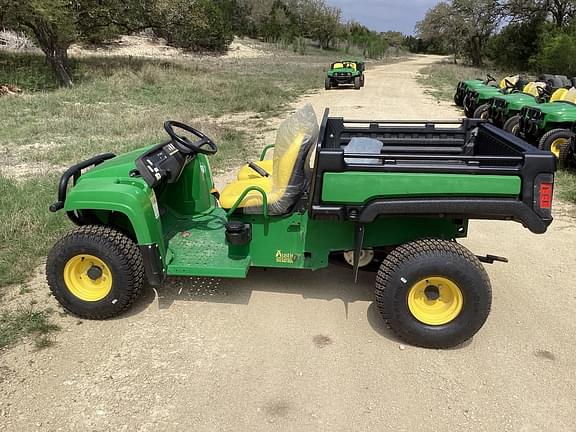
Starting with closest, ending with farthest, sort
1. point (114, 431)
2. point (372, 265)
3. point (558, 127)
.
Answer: point (114, 431), point (372, 265), point (558, 127)

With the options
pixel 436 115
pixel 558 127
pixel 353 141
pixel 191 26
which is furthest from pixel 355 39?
pixel 353 141

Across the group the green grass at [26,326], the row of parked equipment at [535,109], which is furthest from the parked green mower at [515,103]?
the green grass at [26,326]

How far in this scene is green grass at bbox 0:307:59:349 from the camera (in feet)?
10.7

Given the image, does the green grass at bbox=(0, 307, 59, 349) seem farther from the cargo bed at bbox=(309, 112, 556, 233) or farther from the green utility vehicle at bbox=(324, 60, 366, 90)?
the green utility vehicle at bbox=(324, 60, 366, 90)

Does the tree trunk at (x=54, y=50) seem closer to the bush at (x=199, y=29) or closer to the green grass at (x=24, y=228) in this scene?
the bush at (x=199, y=29)

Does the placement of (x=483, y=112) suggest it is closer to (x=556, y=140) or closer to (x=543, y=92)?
(x=543, y=92)

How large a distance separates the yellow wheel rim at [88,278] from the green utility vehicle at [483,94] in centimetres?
991

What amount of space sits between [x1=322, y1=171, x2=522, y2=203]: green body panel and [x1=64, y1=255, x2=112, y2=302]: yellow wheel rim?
5.47ft

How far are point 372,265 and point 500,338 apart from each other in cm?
99

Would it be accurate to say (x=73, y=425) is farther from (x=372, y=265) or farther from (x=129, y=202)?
(x=372, y=265)

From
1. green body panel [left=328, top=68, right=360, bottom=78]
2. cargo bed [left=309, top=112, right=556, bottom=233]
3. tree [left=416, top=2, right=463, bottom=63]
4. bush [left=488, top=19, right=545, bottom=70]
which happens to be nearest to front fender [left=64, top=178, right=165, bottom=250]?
cargo bed [left=309, top=112, right=556, bottom=233]

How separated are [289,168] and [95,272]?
152 centimetres

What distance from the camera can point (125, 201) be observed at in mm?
3225

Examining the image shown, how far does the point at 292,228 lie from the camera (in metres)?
3.51
